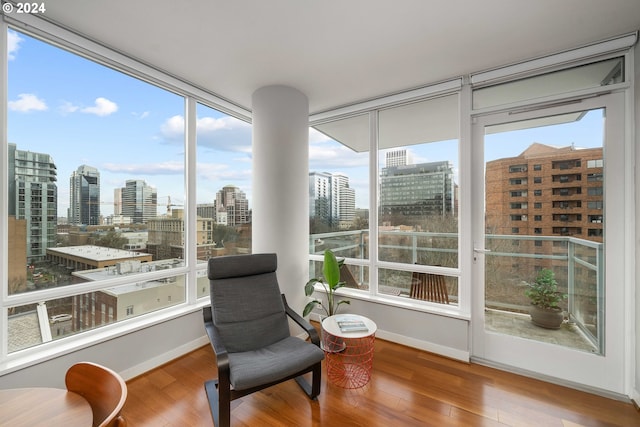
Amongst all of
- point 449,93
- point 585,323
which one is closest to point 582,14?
point 449,93

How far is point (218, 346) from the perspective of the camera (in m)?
1.88

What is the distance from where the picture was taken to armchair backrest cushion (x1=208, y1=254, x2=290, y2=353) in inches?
87.4

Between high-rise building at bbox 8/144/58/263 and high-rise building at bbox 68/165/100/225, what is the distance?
103mm

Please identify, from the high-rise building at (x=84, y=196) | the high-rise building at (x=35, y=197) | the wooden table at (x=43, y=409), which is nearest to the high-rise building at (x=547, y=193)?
the wooden table at (x=43, y=409)

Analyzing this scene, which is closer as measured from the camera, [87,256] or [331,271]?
[87,256]

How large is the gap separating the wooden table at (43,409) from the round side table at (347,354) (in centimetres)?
159

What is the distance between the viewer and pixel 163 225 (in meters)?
2.77

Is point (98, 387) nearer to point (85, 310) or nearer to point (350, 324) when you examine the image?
point (85, 310)

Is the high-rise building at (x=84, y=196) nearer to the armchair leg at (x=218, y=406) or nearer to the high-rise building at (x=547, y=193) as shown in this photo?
the armchair leg at (x=218, y=406)

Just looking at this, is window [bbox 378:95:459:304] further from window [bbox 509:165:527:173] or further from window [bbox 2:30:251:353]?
window [bbox 2:30:251:353]

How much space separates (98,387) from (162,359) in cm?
174

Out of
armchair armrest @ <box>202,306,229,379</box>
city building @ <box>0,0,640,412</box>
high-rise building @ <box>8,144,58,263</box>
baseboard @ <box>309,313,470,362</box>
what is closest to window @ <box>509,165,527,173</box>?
city building @ <box>0,0,640,412</box>

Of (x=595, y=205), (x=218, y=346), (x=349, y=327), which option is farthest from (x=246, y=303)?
(x=595, y=205)

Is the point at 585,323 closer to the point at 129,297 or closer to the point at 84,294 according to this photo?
the point at 129,297
